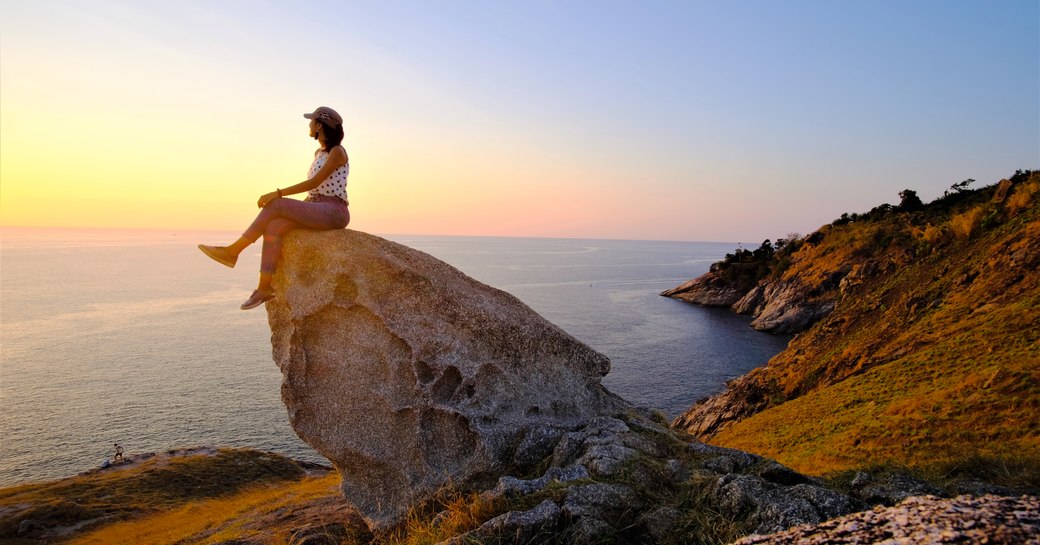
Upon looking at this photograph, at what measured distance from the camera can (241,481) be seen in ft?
105

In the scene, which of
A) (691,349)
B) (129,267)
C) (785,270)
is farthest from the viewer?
(129,267)

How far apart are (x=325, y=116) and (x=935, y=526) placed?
1053cm

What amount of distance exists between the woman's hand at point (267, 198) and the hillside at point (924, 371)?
13.2 meters

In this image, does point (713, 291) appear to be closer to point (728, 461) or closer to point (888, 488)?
point (728, 461)

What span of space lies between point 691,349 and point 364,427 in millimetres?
60825

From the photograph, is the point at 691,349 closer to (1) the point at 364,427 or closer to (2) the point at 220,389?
(2) the point at 220,389

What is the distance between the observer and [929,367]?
1898 cm

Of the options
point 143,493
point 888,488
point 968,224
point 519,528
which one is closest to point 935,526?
point 888,488

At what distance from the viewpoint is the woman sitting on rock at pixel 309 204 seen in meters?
10.2

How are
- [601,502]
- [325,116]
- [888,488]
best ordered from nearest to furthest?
[888,488] < [601,502] < [325,116]

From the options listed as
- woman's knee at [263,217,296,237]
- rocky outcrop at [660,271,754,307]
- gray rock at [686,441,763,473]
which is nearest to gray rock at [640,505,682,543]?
gray rock at [686,441,763,473]

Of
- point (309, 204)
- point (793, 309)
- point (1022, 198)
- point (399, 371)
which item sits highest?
point (1022, 198)

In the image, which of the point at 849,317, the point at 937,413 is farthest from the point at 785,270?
the point at 937,413

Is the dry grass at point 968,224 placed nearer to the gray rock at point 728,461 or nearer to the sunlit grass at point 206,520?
the gray rock at point 728,461
